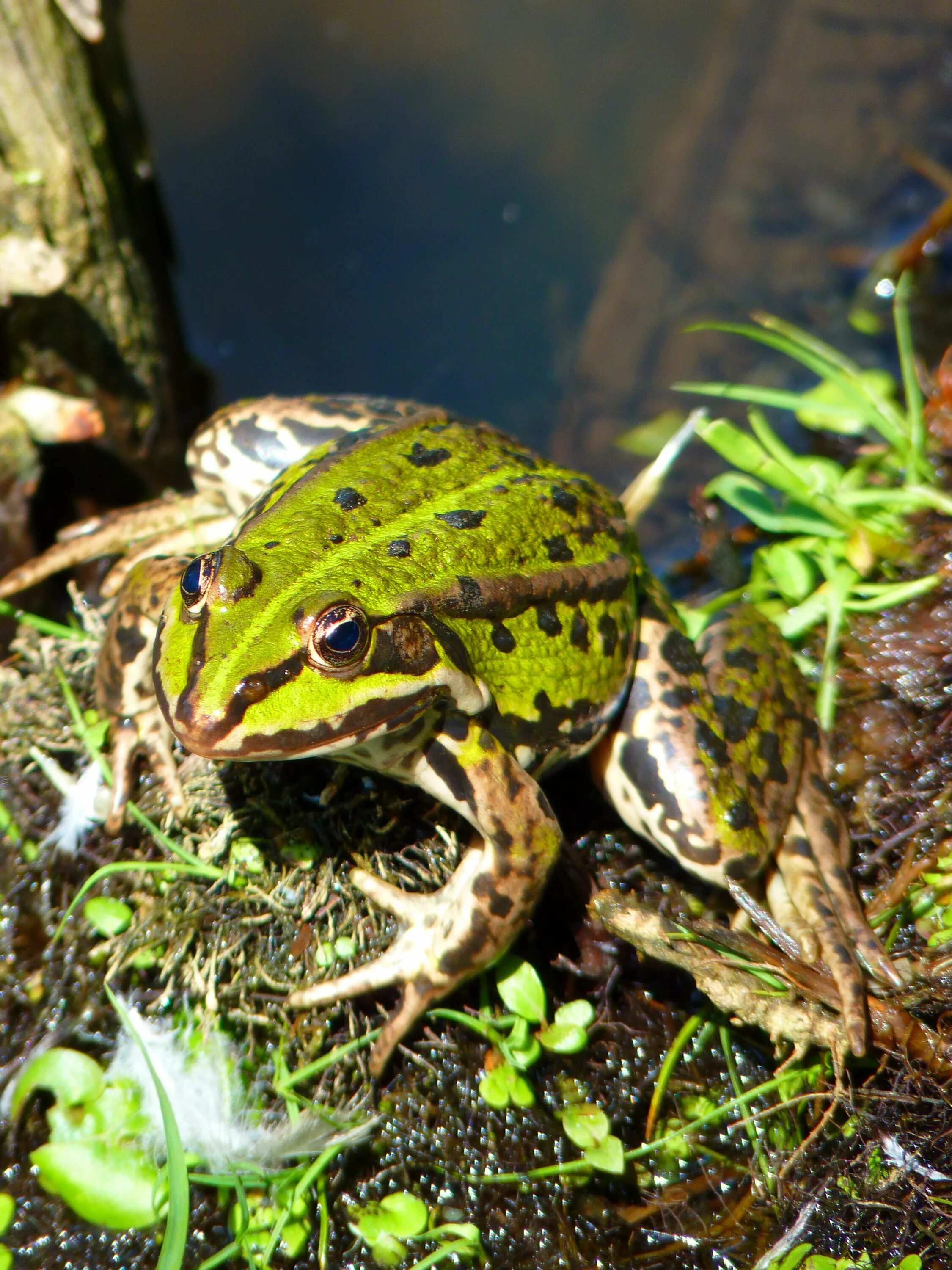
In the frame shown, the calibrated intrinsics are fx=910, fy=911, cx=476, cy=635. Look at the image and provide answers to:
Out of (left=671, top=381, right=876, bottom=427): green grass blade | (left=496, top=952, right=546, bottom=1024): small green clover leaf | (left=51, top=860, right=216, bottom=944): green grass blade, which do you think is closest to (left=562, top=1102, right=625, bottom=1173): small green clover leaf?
(left=496, top=952, right=546, bottom=1024): small green clover leaf

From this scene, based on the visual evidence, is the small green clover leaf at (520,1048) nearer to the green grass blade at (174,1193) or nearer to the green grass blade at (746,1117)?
the green grass blade at (746,1117)

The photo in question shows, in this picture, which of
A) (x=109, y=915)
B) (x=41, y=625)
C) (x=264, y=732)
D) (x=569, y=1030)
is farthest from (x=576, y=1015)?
(x=41, y=625)

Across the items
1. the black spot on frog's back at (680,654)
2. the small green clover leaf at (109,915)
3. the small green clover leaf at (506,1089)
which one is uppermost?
the black spot on frog's back at (680,654)

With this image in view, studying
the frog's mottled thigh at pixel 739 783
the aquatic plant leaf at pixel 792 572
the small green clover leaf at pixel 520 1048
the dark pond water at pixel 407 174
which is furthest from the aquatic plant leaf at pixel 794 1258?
the dark pond water at pixel 407 174

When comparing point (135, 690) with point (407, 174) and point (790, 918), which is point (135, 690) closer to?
point (790, 918)

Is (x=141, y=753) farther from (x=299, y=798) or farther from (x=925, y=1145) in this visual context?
(x=925, y=1145)

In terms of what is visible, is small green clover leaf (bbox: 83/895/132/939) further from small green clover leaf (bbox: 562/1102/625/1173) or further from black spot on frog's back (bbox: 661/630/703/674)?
black spot on frog's back (bbox: 661/630/703/674)

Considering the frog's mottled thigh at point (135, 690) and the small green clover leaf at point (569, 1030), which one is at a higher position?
the frog's mottled thigh at point (135, 690)
